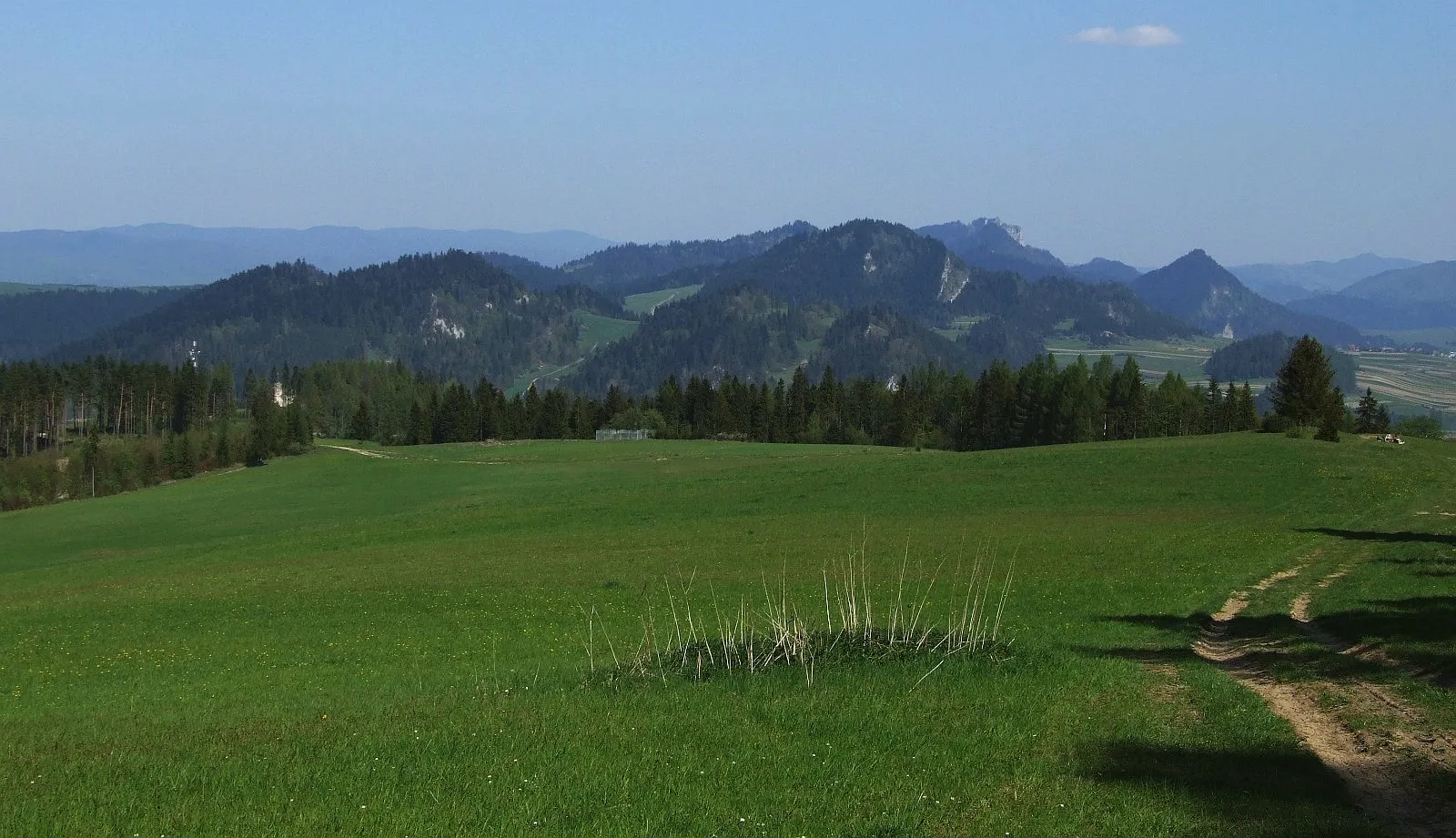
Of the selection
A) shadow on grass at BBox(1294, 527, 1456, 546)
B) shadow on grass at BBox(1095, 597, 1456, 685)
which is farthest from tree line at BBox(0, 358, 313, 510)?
shadow on grass at BBox(1095, 597, 1456, 685)

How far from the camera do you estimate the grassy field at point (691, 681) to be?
12.0 metres

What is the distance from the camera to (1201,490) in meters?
57.1

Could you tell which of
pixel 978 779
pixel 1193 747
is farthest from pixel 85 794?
pixel 1193 747

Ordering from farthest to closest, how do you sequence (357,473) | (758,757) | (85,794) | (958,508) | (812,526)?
(357,473), (958,508), (812,526), (758,757), (85,794)

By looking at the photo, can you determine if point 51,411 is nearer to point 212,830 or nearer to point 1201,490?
point 1201,490

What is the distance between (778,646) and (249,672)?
450 inches

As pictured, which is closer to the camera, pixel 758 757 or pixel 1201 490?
pixel 758 757

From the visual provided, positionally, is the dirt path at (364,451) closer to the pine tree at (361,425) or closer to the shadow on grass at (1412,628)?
the pine tree at (361,425)

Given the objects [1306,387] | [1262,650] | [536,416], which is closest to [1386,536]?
[1262,650]

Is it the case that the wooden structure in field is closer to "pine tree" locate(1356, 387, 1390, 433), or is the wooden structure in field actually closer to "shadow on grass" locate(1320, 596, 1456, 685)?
"pine tree" locate(1356, 387, 1390, 433)

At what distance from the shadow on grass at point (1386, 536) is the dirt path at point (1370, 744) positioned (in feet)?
67.0

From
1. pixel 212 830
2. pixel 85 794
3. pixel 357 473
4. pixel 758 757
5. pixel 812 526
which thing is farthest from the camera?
pixel 357 473

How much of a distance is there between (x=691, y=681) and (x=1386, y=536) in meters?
31.3

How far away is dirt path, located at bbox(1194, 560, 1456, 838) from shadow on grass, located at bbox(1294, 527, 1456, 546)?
2042 centimetres
